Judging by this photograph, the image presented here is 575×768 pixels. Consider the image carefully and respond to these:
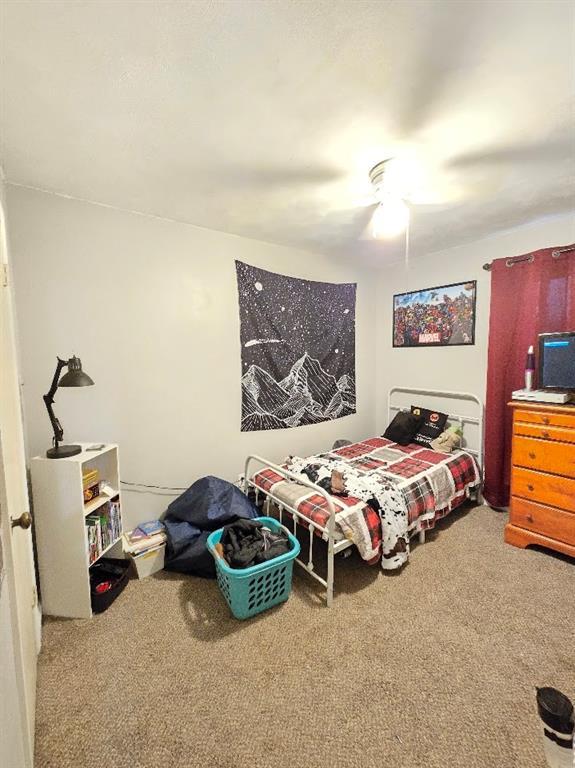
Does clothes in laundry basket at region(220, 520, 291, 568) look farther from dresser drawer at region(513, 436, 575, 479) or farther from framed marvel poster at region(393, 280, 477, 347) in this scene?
framed marvel poster at region(393, 280, 477, 347)

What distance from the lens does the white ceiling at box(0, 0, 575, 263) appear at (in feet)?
3.13

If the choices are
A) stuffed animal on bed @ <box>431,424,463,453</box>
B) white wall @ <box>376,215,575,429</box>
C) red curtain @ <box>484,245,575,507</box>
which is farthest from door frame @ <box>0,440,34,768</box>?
white wall @ <box>376,215,575,429</box>

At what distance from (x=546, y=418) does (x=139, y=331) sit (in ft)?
9.39

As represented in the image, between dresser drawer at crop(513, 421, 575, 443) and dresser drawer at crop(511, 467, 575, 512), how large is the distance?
249 millimetres

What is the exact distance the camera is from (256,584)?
1.65 metres

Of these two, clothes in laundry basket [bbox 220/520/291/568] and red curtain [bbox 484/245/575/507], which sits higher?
red curtain [bbox 484/245/575/507]

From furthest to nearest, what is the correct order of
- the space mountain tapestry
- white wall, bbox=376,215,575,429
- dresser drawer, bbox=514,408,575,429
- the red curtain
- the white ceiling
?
the space mountain tapestry → white wall, bbox=376,215,575,429 → the red curtain → dresser drawer, bbox=514,408,575,429 → the white ceiling

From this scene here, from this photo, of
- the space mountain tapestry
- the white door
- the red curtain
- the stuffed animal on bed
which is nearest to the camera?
the white door

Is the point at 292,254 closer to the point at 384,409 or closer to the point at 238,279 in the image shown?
the point at 238,279

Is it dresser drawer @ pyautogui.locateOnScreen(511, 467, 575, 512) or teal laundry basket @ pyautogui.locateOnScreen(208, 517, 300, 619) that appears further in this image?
dresser drawer @ pyautogui.locateOnScreen(511, 467, 575, 512)

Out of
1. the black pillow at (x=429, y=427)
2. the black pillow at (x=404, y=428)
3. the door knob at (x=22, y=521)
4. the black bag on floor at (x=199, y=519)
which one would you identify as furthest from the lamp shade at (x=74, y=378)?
the black pillow at (x=429, y=427)

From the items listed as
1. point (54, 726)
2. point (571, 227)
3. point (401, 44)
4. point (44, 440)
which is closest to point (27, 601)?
point (54, 726)

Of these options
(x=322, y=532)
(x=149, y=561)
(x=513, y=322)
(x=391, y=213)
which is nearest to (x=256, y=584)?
(x=322, y=532)

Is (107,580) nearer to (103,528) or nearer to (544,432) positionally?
(103,528)
